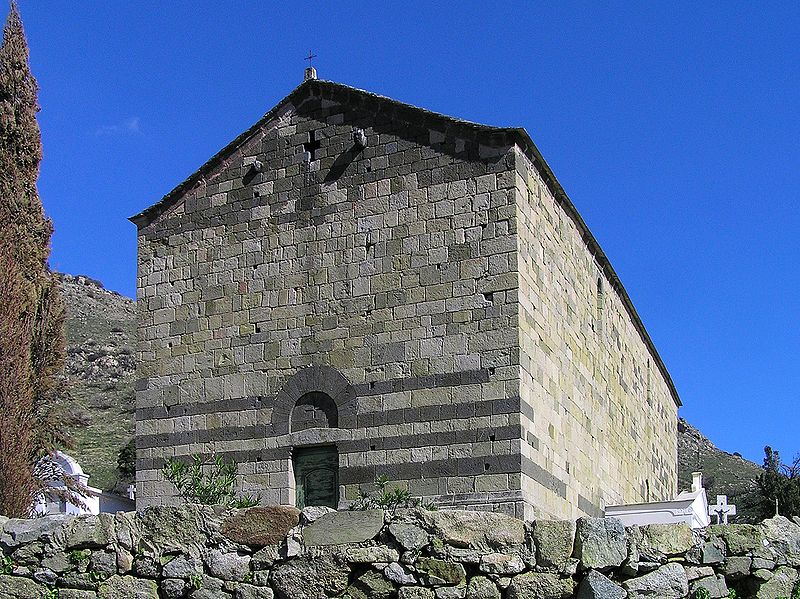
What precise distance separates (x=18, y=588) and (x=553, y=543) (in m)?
4.13

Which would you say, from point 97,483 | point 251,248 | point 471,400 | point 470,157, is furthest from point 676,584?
point 97,483

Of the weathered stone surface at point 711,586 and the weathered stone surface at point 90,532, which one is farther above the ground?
the weathered stone surface at point 90,532

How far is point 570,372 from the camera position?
16234 millimetres

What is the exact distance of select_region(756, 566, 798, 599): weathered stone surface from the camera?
23.8 feet

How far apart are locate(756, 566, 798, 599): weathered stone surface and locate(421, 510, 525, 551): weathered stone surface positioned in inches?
66.8

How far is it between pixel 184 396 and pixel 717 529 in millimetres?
10278

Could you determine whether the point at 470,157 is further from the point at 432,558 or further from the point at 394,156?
the point at 432,558

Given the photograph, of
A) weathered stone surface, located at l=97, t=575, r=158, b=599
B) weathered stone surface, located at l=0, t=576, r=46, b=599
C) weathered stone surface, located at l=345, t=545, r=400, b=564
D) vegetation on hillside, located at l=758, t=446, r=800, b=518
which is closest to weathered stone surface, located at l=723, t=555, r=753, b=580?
weathered stone surface, located at l=345, t=545, r=400, b=564

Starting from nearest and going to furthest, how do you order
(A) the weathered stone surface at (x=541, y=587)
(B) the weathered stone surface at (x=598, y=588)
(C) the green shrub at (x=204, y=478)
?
(B) the weathered stone surface at (x=598, y=588) < (A) the weathered stone surface at (x=541, y=587) < (C) the green shrub at (x=204, y=478)

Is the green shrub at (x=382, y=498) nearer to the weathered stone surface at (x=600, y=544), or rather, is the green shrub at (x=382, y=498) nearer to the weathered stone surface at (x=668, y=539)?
the weathered stone surface at (x=600, y=544)

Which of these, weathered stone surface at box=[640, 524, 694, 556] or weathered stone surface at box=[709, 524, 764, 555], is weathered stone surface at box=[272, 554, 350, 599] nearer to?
weathered stone surface at box=[640, 524, 694, 556]

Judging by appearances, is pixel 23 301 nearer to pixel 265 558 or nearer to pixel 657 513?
pixel 265 558

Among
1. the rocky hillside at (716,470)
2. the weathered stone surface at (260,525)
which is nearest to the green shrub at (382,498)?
the weathered stone surface at (260,525)

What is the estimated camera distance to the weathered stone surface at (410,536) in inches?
292
